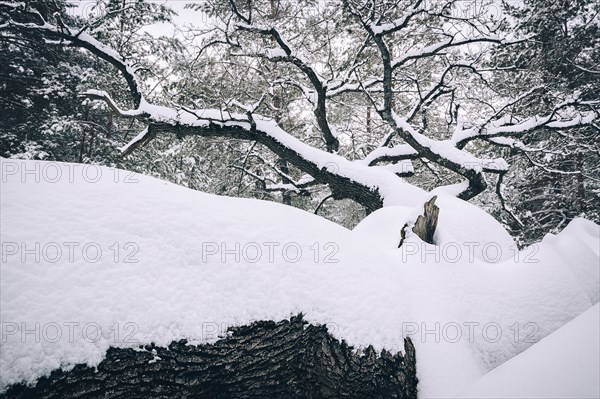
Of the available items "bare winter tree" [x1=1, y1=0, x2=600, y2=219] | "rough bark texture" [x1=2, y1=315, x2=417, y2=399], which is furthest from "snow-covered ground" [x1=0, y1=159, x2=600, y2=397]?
"bare winter tree" [x1=1, y1=0, x2=600, y2=219]

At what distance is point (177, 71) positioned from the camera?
658 centimetres

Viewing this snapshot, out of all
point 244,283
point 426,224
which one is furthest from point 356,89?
point 244,283

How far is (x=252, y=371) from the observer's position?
1511mm

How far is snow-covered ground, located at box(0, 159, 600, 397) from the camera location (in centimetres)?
120

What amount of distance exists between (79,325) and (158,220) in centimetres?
61

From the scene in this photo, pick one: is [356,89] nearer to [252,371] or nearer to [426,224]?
[426,224]

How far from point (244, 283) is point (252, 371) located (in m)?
Answer: 0.44

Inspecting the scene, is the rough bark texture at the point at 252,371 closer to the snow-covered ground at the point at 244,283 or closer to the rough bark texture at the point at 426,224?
the snow-covered ground at the point at 244,283

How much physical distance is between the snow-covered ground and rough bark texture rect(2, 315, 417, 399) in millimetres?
57

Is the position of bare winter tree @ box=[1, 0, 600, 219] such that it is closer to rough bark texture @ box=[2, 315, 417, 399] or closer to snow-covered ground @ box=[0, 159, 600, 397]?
snow-covered ground @ box=[0, 159, 600, 397]

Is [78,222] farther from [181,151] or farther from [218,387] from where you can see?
[181,151]

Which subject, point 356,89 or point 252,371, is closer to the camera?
point 252,371

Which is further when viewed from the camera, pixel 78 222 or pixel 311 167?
pixel 311 167

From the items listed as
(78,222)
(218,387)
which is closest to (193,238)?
(78,222)
